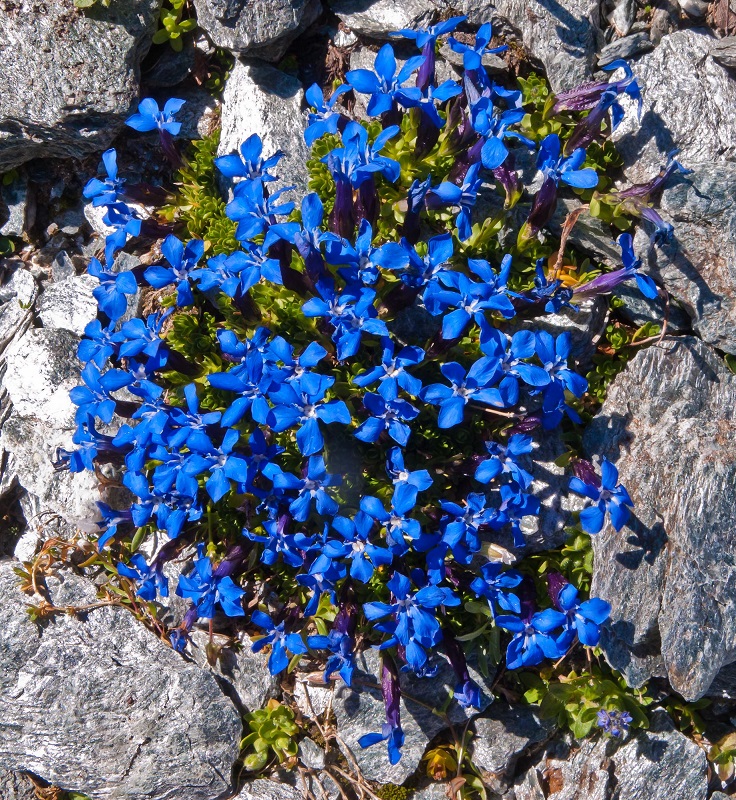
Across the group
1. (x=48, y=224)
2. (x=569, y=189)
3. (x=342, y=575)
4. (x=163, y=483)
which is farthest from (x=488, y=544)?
(x=48, y=224)

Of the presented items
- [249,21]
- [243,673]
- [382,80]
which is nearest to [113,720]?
→ [243,673]

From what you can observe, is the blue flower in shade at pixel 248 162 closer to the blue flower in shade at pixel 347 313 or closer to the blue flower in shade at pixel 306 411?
the blue flower in shade at pixel 347 313

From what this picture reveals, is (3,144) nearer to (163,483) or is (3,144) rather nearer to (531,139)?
(163,483)

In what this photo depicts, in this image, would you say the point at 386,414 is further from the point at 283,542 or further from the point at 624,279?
the point at 624,279

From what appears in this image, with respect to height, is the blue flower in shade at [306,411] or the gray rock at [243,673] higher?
the blue flower in shade at [306,411]

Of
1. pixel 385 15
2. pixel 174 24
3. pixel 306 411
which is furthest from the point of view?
pixel 174 24

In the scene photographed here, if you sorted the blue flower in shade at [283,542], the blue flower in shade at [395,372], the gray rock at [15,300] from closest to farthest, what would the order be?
the blue flower in shade at [395,372] < the blue flower in shade at [283,542] < the gray rock at [15,300]

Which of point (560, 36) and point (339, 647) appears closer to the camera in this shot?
point (339, 647)

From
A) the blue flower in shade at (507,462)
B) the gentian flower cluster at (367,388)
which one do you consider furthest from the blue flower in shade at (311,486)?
the blue flower in shade at (507,462)
